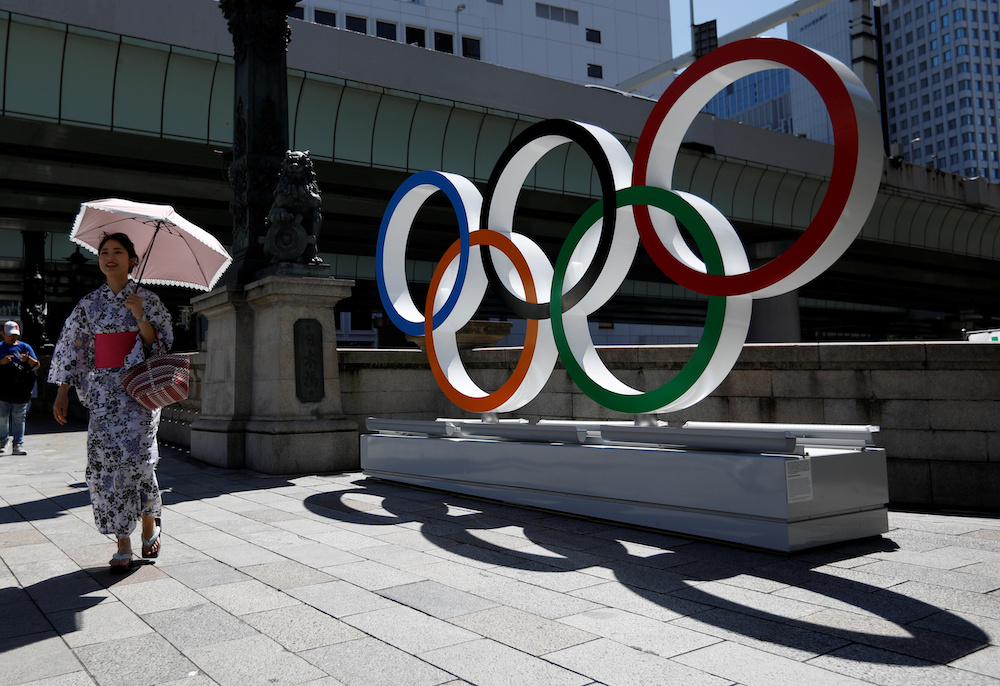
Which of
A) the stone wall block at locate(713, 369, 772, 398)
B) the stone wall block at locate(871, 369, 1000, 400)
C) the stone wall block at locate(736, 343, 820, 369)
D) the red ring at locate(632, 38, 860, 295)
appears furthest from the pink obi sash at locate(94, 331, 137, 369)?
the stone wall block at locate(871, 369, 1000, 400)

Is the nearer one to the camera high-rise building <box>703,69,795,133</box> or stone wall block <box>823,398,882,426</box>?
stone wall block <box>823,398,882,426</box>

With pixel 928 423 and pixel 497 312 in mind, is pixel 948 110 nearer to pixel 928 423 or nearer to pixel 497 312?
pixel 497 312

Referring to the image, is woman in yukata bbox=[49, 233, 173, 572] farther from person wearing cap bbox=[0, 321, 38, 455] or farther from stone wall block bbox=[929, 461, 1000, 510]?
person wearing cap bbox=[0, 321, 38, 455]

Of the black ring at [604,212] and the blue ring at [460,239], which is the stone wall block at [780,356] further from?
the blue ring at [460,239]

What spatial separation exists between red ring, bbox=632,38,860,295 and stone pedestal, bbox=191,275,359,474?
499cm

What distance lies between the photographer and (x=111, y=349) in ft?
18.3

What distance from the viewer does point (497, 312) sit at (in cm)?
4909

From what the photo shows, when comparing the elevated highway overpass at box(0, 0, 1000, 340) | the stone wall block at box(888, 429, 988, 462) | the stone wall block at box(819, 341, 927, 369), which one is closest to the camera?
the stone wall block at box(888, 429, 988, 462)

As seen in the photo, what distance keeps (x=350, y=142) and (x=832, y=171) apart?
714 inches

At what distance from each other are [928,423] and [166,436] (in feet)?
43.5

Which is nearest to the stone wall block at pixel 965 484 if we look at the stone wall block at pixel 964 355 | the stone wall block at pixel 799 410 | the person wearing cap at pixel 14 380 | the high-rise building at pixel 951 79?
the stone wall block at pixel 964 355

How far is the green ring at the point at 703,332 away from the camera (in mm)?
6258

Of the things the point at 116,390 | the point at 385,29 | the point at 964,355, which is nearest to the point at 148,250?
the point at 116,390

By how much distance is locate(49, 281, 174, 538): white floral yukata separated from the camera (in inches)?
216
